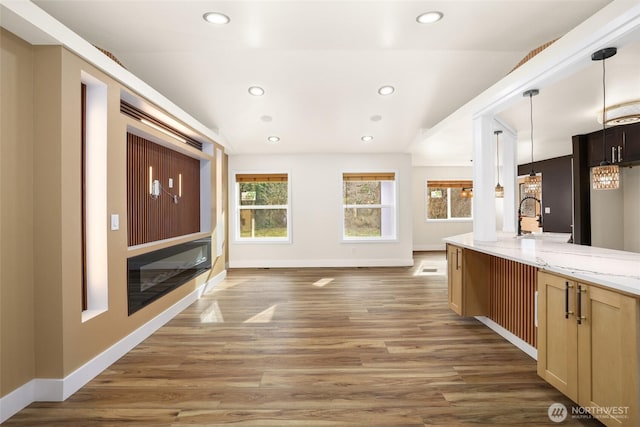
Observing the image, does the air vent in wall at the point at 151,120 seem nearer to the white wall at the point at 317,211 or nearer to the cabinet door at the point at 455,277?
the white wall at the point at 317,211

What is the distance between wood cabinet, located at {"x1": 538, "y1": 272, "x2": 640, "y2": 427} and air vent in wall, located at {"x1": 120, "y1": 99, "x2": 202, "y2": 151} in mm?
3674

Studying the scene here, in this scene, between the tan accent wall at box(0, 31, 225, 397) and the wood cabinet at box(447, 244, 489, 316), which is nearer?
the tan accent wall at box(0, 31, 225, 397)

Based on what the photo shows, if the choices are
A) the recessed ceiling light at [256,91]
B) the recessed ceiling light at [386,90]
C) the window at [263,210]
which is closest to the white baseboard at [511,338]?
the recessed ceiling light at [386,90]

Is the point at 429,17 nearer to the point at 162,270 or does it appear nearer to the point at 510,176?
the point at 510,176

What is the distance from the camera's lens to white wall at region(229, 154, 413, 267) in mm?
6988

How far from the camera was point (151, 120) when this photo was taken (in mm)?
3662

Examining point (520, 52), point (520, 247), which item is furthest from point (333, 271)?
point (520, 52)

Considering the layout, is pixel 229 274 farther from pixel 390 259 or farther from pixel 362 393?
pixel 362 393

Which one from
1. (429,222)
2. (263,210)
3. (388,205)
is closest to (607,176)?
(388,205)

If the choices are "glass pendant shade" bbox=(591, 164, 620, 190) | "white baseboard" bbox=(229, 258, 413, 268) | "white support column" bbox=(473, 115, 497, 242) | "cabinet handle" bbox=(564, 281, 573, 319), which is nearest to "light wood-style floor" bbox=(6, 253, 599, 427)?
"cabinet handle" bbox=(564, 281, 573, 319)

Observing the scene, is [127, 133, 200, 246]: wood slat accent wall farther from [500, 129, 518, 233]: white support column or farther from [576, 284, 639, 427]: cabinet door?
[500, 129, 518, 233]: white support column

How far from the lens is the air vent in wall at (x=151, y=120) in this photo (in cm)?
320

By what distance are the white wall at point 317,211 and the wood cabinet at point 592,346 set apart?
4820mm

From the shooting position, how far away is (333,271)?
659 cm
